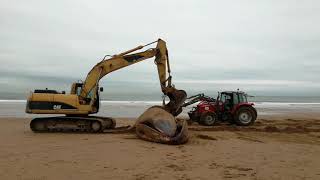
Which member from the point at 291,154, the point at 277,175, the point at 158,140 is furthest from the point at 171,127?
the point at 277,175

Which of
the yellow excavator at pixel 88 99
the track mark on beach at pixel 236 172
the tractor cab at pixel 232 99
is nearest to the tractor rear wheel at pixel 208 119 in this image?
the tractor cab at pixel 232 99

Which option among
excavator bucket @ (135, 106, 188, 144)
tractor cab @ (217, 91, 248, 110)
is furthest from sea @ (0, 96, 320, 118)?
excavator bucket @ (135, 106, 188, 144)

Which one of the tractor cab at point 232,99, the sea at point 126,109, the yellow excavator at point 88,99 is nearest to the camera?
the yellow excavator at point 88,99

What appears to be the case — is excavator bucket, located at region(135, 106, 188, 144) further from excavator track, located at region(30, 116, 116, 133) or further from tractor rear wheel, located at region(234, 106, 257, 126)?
tractor rear wheel, located at region(234, 106, 257, 126)

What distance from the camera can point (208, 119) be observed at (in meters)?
22.0

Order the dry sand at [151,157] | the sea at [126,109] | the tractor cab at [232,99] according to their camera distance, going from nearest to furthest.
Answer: the dry sand at [151,157] → the tractor cab at [232,99] → the sea at [126,109]

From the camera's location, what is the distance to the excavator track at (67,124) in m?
17.3

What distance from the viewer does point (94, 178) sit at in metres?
8.73

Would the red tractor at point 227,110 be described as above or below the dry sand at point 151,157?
above

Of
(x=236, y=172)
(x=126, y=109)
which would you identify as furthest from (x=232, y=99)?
(x=126, y=109)

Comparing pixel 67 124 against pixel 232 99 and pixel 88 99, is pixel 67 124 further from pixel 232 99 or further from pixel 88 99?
pixel 232 99

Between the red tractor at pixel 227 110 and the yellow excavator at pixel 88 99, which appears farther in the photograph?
the red tractor at pixel 227 110

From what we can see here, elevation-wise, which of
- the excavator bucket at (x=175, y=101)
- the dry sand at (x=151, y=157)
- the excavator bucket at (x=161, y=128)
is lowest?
the dry sand at (x=151, y=157)

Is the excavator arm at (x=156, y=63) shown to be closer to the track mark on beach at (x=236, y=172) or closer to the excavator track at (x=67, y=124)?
the excavator track at (x=67, y=124)
